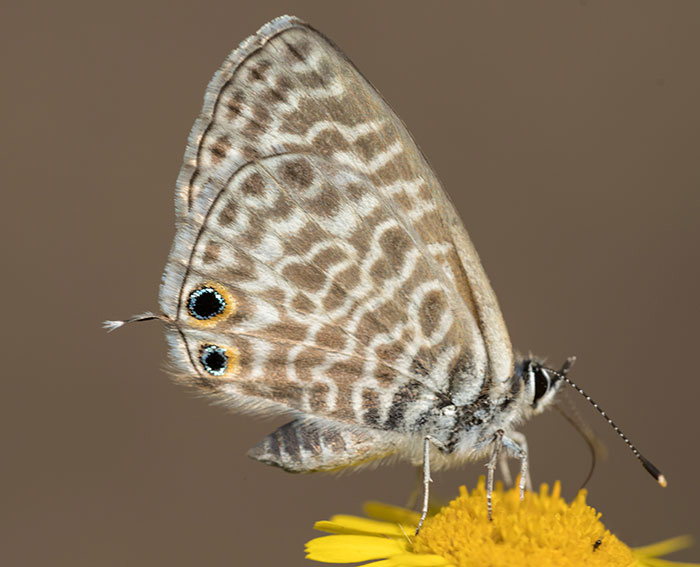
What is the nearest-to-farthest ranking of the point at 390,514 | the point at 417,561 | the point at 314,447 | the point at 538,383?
the point at 417,561 < the point at 314,447 < the point at 538,383 < the point at 390,514

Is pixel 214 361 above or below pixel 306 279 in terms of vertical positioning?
below

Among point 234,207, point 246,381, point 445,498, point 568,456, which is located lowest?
point 568,456

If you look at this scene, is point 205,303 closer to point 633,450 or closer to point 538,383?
point 538,383

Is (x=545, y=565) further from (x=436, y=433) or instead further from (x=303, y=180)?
(x=303, y=180)

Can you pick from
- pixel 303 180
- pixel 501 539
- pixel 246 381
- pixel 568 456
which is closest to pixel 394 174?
pixel 303 180

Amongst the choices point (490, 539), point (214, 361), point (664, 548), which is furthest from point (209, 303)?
point (664, 548)

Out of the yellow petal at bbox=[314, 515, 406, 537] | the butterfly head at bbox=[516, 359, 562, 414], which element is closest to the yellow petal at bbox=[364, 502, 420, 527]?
the yellow petal at bbox=[314, 515, 406, 537]

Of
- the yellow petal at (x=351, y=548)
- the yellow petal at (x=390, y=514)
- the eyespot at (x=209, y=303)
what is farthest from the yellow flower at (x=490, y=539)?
the eyespot at (x=209, y=303)
